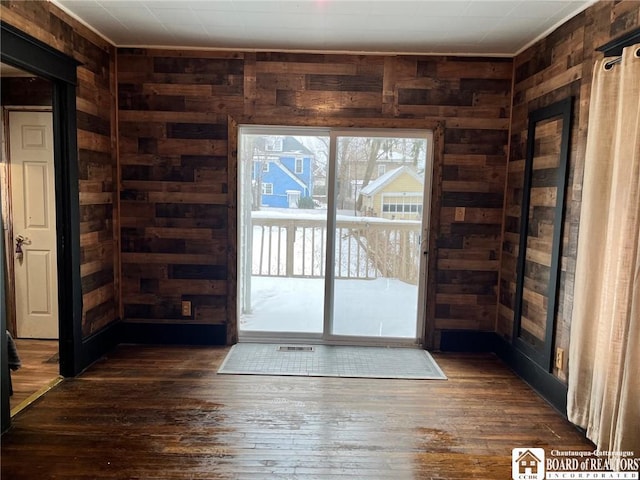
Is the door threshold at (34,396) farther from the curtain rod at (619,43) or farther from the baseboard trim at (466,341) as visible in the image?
the curtain rod at (619,43)

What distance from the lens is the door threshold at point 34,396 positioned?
2.59m

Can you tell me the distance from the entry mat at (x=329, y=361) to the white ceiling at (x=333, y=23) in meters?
2.52

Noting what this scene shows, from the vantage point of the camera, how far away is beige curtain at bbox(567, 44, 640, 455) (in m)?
2.01

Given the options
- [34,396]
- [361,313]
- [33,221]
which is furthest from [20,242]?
[361,313]

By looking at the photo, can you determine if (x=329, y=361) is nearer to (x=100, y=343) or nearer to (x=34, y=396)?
(x=100, y=343)

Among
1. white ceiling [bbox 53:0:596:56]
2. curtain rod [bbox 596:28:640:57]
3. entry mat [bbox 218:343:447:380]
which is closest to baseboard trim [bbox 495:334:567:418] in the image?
entry mat [bbox 218:343:447:380]

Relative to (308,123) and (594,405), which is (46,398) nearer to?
(308,123)

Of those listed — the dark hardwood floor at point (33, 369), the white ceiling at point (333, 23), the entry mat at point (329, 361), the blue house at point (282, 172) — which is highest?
the white ceiling at point (333, 23)

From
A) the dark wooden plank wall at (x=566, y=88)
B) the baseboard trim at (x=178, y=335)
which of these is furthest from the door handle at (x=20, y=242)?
the dark wooden plank wall at (x=566, y=88)

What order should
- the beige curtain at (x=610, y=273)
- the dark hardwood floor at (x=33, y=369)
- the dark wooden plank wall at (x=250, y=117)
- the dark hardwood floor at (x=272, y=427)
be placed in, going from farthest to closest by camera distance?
the dark wooden plank wall at (x=250, y=117) < the dark hardwood floor at (x=33, y=369) < the dark hardwood floor at (x=272, y=427) < the beige curtain at (x=610, y=273)

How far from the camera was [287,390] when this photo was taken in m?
2.95

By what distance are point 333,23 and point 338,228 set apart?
163 cm

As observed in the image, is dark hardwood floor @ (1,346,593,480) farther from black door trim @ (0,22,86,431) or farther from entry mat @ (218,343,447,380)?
black door trim @ (0,22,86,431)

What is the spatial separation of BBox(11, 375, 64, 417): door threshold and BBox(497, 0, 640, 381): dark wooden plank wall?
11.1 feet
